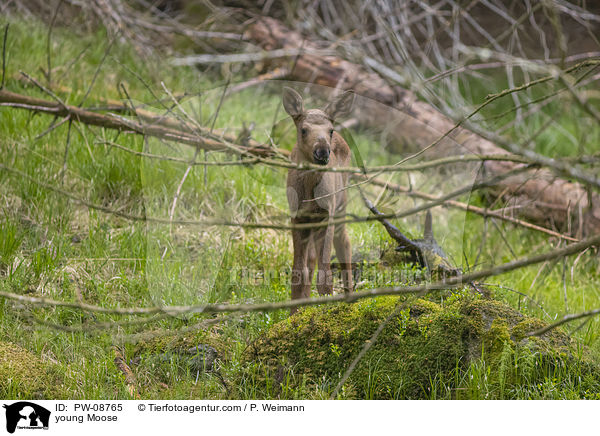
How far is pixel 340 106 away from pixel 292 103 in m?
0.18

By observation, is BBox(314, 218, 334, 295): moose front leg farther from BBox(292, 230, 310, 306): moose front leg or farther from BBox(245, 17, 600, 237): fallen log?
BBox(245, 17, 600, 237): fallen log

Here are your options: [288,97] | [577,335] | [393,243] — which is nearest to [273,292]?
[393,243]

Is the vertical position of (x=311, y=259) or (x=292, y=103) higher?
(x=292, y=103)

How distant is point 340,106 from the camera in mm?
2158

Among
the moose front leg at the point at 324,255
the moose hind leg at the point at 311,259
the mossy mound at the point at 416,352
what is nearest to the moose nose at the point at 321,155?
the moose front leg at the point at 324,255

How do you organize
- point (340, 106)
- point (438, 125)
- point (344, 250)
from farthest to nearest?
point (438, 125) < point (344, 250) < point (340, 106)

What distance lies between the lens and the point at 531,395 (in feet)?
7.00

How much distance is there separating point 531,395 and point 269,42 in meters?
4.31

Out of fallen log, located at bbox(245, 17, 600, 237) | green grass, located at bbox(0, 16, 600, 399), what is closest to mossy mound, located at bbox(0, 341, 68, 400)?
green grass, located at bbox(0, 16, 600, 399)

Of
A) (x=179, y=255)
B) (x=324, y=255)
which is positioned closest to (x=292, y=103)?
(x=324, y=255)

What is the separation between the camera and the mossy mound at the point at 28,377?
2115 mm

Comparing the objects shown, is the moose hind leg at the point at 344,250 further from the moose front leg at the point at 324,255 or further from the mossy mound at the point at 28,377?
the mossy mound at the point at 28,377

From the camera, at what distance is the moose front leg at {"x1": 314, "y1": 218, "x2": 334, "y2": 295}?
7.52 ft
